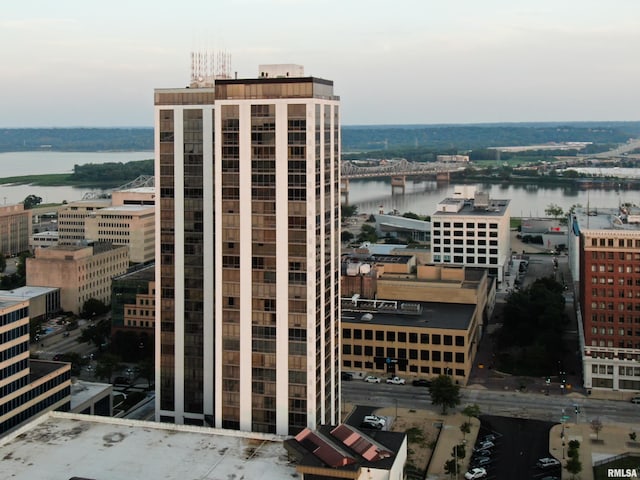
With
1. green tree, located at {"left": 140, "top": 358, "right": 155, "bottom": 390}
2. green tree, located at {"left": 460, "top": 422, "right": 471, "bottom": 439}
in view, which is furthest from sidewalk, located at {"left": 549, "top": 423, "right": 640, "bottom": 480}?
green tree, located at {"left": 140, "top": 358, "right": 155, "bottom": 390}

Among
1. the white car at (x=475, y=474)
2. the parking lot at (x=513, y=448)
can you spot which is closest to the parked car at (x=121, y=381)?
the parking lot at (x=513, y=448)

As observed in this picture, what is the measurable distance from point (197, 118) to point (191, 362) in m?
9.91

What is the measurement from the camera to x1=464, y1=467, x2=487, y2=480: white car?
111 ft

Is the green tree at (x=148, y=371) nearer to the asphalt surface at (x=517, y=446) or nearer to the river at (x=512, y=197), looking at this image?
the asphalt surface at (x=517, y=446)

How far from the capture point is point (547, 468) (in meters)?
34.9

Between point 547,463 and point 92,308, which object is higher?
point 92,308

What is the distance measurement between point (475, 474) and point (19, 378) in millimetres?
19140

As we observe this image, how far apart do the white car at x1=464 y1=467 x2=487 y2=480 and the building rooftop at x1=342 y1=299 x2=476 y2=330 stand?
1439 centimetres

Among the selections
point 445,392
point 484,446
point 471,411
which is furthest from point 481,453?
point 445,392

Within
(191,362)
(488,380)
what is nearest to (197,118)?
(191,362)

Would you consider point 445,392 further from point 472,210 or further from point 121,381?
point 472,210

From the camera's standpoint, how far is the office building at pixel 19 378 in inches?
1303

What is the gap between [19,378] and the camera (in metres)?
34.1

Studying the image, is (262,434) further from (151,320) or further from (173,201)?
(151,320)
